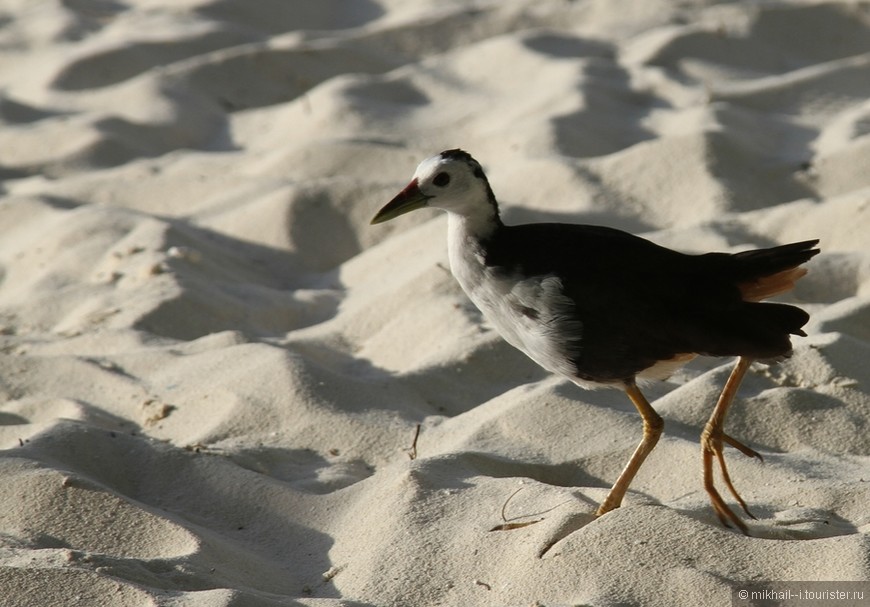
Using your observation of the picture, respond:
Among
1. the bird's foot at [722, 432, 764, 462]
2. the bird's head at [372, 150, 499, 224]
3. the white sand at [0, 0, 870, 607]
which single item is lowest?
the white sand at [0, 0, 870, 607]

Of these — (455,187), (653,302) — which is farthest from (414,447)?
(653,302)

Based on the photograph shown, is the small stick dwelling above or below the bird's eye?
below

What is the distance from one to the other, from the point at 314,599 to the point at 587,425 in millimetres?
1195

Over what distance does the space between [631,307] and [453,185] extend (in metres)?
0.63

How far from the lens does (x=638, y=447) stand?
3246mm

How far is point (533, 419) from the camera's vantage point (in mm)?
3797

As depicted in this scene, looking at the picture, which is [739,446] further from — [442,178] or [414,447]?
[442,178]

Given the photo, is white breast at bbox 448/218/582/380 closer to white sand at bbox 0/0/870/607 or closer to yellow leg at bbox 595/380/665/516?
yellow leg at bbox 595/380/665/516

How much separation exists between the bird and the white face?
82 mm

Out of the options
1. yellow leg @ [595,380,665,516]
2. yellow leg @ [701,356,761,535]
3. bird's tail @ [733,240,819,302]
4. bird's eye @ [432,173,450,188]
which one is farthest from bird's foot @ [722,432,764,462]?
bird's eye @ [432,173,450,188]

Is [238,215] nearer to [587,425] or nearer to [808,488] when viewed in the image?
[587,425]

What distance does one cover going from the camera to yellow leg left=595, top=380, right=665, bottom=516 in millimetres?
3121

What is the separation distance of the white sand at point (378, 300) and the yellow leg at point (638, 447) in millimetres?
106

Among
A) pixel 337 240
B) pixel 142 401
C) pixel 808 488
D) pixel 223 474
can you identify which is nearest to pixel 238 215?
pixel 337 240
